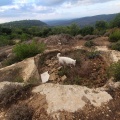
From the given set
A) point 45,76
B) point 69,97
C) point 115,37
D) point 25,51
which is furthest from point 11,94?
point 115,37

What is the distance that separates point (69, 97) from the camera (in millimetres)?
6230

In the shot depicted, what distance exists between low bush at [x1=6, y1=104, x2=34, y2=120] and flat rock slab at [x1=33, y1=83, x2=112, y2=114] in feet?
1.41

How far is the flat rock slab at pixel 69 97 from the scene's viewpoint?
594 cm

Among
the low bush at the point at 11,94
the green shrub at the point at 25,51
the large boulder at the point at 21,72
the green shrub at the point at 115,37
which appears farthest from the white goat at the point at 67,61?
the green shrub at the point at 115,37

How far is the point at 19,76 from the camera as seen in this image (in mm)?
9672

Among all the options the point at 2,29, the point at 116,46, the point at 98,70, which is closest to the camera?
the point at 98,70

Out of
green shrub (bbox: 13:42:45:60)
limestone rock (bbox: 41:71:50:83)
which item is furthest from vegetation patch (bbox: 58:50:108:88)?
green shrub (bbox: 13:42:45:60)

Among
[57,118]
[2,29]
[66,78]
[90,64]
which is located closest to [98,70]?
[90,64]

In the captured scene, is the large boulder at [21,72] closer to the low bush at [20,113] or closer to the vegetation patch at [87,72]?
the vegetation patch at [87,72]

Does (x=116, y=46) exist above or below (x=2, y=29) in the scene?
above

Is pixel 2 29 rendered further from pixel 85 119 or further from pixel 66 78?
pixel 85 119

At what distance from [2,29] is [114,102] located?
46.0m

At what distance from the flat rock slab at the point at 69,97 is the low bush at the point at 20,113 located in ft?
1.41

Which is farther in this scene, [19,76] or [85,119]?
[19,76]
